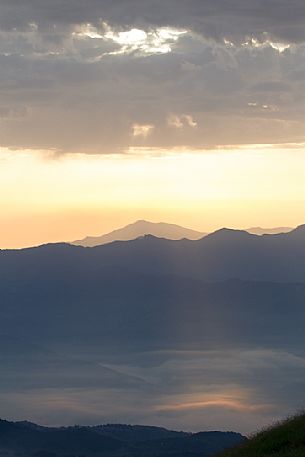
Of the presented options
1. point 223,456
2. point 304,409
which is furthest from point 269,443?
point 304,409

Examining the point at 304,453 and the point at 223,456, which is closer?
the point at 304,453

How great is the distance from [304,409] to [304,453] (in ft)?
32.2

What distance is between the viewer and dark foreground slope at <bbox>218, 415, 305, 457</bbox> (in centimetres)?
4684

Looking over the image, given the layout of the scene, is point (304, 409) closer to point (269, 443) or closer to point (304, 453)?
point (269, 443)

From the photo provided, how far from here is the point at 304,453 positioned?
4394 centimetres

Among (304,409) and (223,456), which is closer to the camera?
(223,456)

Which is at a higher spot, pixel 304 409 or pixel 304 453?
pixel 304 409

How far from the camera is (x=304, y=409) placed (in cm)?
5366

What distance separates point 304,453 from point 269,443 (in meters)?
4.19

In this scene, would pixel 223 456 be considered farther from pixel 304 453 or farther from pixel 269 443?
pixel 304 453

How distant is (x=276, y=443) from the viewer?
4778 centimetres

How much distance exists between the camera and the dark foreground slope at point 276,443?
154 ft

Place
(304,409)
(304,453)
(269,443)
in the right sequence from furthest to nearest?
(304,409) < (269,443) < (304,453)

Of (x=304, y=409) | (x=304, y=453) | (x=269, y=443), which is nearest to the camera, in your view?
(x=304, y=453)
